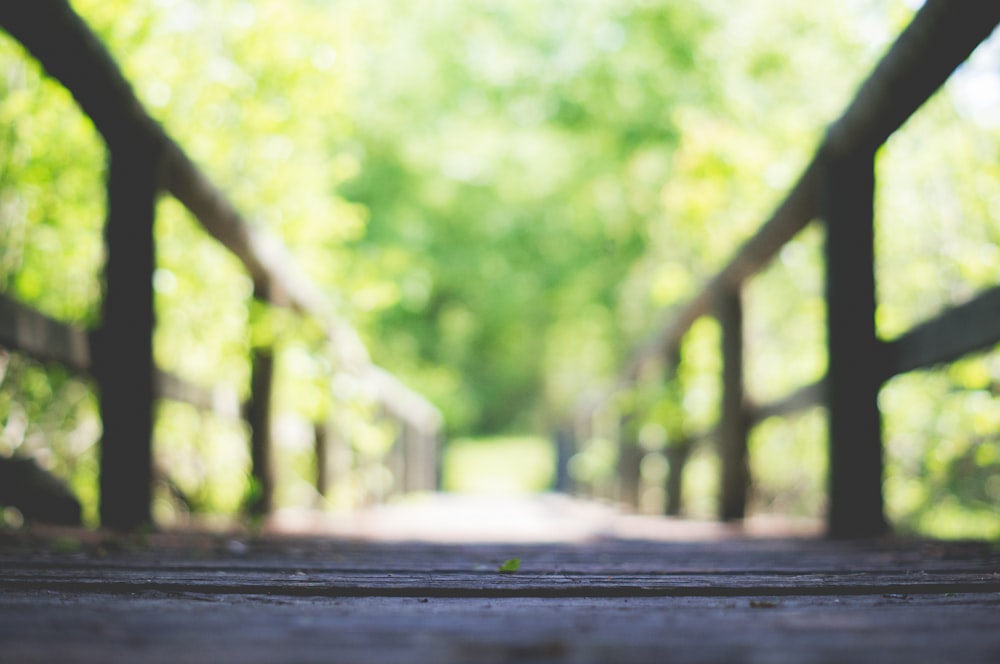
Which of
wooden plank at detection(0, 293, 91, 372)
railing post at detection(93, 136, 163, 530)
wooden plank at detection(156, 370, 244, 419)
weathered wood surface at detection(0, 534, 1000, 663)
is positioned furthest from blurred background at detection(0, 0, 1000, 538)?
weathered wood surface at detection(0, 534, 1000, 663)

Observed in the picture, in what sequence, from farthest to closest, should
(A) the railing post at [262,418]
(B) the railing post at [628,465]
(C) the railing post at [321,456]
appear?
(B) the railing post at [628,465] < (C) the railing post at [321,456] < (A) the railing post at [262,418]

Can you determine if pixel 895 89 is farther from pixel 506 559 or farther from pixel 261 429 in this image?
pixel 261 429

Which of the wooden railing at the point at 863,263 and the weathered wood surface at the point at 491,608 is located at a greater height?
the wooden railing at the point at 863,263

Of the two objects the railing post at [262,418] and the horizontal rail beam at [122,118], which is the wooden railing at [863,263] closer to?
the horizontal rail beam at [122,118]

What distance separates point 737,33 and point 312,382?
6.24 m

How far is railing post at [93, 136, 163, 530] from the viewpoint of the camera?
2543mm

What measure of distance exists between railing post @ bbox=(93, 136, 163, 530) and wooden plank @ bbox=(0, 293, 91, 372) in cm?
10

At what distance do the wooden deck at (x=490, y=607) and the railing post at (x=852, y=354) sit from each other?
63 cm

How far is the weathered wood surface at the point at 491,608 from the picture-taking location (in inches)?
36.1

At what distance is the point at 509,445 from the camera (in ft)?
77.9

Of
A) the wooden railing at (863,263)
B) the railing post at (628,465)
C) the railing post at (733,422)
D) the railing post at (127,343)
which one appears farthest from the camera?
the railing post at (628,465)

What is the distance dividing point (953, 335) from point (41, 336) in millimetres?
2046

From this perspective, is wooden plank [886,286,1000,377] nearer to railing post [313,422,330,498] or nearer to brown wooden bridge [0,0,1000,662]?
brown wooden bridge [0,0,1000,662]

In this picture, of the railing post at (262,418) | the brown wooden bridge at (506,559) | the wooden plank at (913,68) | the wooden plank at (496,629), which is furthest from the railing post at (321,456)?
the wooden plank at (496,629)
